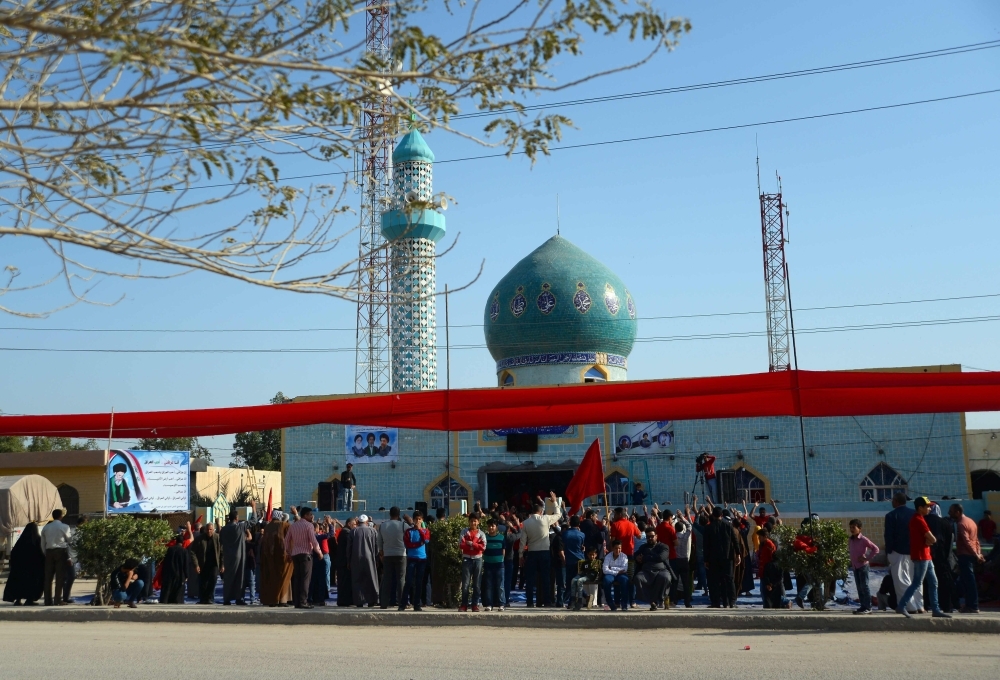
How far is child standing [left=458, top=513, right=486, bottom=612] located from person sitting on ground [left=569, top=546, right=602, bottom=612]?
4.01ft

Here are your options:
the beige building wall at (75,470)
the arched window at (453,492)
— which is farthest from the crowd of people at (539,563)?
the beige building wall at (75,470)

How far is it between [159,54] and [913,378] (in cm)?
1202

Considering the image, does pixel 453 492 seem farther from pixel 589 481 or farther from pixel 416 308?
pixel 416 308

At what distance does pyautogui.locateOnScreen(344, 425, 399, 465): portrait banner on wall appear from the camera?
27156 millimetres

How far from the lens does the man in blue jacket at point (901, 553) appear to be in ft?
35.6

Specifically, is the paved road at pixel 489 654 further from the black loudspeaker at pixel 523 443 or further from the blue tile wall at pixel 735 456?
the black loudspeaker at pixel 523 443

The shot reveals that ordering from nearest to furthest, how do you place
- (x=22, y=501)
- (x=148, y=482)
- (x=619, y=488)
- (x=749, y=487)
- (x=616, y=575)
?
(x=616, y=575) < (x=22, y=501) < (x=148, y=482) < (x=749, y=487) < (x=619, y=488)

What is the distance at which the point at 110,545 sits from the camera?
45.1ft

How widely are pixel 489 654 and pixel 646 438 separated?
1660 cm

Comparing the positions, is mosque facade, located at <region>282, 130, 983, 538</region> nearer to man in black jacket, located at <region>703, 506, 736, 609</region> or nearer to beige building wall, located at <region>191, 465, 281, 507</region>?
beige building wall, located at <region>191, 465, 281, 507</region>

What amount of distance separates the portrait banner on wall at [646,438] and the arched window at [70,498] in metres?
15.3

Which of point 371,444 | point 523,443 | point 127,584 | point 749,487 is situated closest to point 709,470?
point 749,487

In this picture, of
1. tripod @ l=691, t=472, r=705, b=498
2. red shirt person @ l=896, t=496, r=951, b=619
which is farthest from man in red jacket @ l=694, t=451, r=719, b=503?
red shirt person @ l=896, t=496, r=951, b=619

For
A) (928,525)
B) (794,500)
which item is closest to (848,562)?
(928,525)
